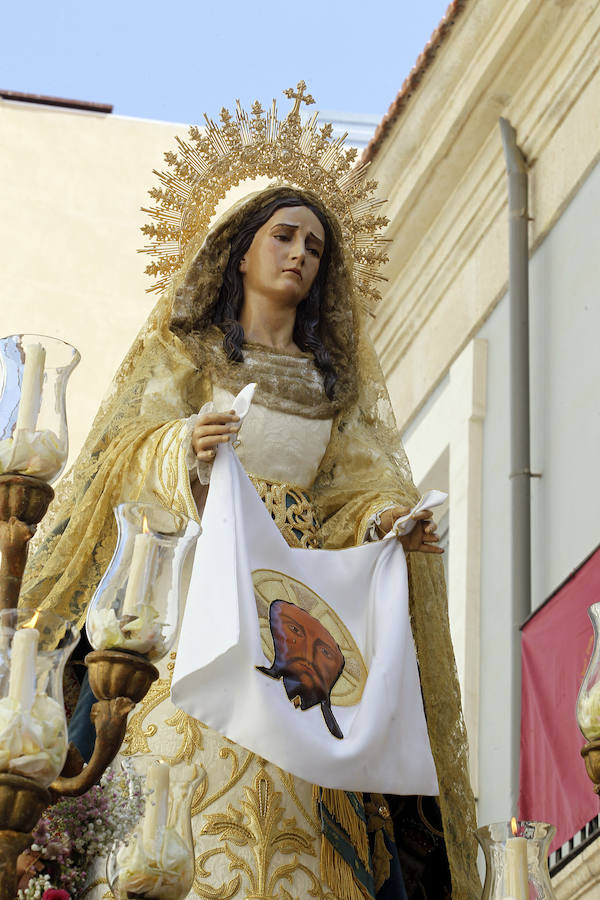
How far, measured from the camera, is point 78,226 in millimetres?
14844

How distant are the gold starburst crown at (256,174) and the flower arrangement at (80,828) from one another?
245cm

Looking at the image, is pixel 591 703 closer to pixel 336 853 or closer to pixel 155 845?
pixel 155 845

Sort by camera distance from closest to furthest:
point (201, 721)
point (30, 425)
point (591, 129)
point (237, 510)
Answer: point (30, 425) < point (201, 721) < point (237, 510) < point (591, 129)

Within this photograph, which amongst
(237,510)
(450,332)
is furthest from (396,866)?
(450,332)

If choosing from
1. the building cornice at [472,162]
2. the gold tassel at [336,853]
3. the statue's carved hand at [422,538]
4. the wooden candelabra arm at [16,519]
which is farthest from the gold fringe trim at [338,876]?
the building cornice at [472,162]

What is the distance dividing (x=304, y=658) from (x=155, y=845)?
1.04 m

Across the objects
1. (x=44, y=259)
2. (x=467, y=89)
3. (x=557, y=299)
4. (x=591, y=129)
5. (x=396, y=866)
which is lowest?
(x=396, y=866)

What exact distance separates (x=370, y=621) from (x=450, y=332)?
481 cm

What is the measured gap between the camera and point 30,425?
12.6 ft

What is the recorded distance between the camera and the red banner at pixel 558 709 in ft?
21.1

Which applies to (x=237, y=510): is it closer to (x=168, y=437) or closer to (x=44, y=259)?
(x=168, y=437)

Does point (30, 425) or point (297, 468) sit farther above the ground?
point (297, 468)

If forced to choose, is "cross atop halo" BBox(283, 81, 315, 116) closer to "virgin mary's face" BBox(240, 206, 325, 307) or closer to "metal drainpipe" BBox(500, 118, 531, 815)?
"virgin mary's face" BBox(240, 206, 325, 307)

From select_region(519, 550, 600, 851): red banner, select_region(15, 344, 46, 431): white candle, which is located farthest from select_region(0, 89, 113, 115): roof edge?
select_region(15, 344, 46, 431): white candle
